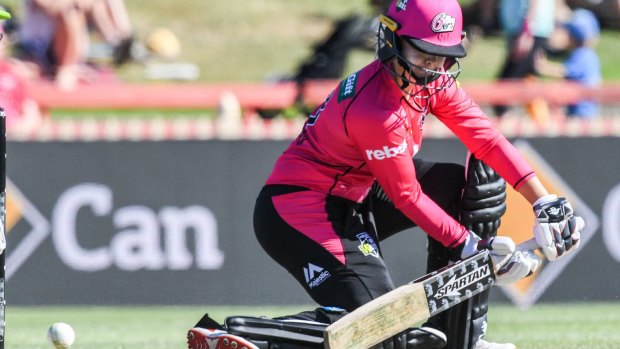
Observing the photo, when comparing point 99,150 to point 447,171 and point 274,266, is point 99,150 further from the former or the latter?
point 447,171

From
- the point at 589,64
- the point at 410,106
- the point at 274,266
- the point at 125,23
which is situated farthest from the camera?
the point at 125,23

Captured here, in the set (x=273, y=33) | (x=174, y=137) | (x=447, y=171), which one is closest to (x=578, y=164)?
(x=174, y=137)

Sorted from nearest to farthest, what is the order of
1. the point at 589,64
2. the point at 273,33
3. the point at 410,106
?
1. the point at 410,106
2. the point at 589,64
3. the point at 273,33

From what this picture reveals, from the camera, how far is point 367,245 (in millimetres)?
5750

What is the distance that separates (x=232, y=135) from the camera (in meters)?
10.2

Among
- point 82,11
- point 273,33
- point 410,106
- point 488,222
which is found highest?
point 273,33

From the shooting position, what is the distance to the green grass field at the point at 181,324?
7.45 meters

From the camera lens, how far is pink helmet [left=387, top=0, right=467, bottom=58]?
549cm

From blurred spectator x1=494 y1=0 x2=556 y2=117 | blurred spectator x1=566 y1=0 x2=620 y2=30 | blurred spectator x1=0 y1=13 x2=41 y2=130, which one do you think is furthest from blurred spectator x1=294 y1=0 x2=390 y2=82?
blurred spectator x1=566 y1=0 x2=620 y2=30

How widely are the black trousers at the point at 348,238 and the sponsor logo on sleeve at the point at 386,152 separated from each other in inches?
16.2

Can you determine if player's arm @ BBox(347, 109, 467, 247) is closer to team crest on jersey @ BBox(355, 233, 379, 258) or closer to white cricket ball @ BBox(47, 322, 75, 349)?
team crest on jersey @ BBox(355, 233, 379, 258)

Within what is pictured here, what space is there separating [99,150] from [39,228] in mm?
817

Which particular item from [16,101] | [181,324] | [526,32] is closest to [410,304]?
[181,324]

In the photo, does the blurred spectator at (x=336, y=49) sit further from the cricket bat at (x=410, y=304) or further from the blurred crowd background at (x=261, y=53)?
the cricket bat at (x=410, y=304)
